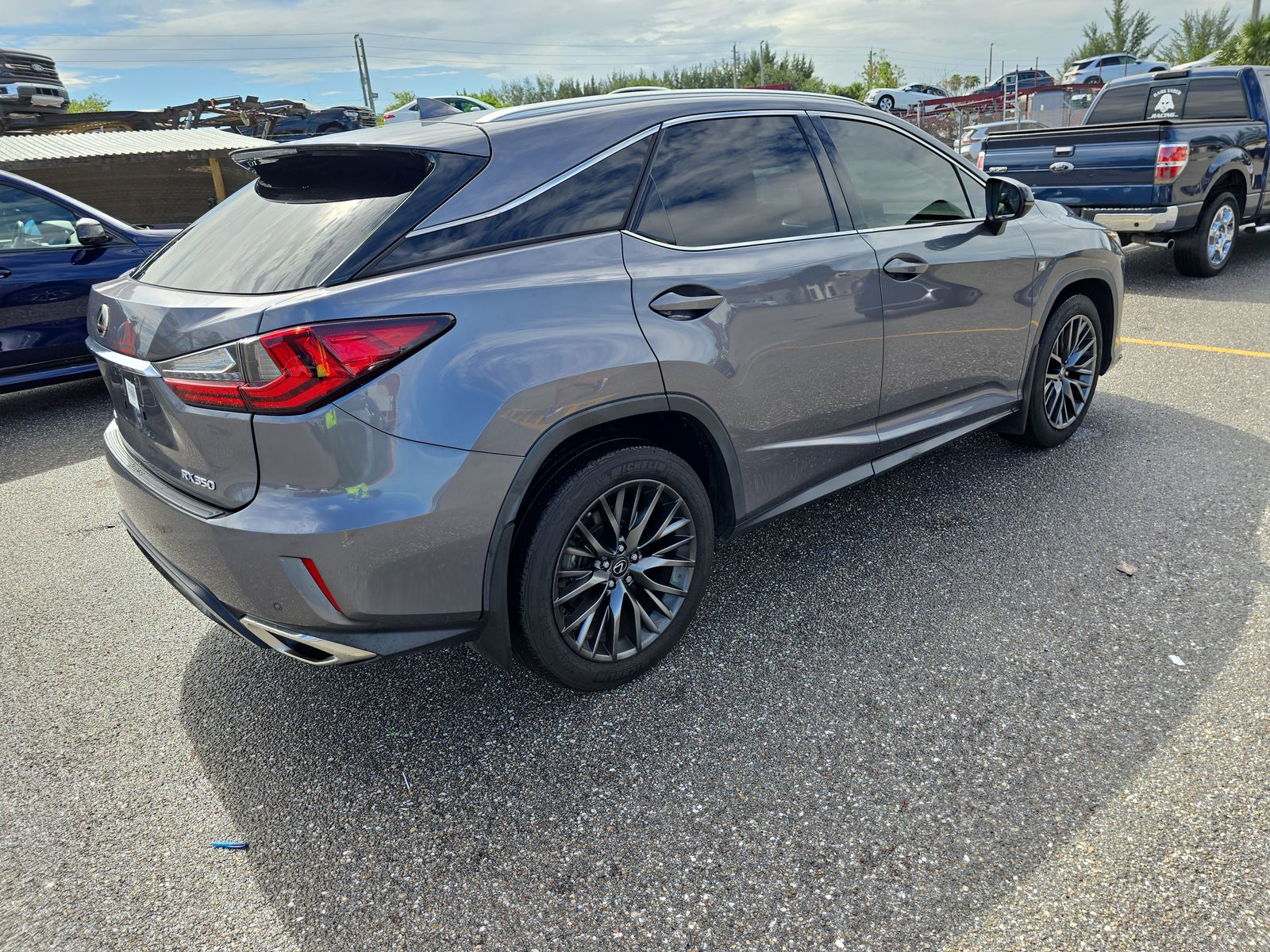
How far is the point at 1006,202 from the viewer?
3.97 metres

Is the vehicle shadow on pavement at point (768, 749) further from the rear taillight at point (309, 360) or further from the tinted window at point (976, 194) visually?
the tinted window at point (976, 194)

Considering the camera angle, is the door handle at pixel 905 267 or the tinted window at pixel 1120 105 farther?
the tinted window at pixel 1120 105

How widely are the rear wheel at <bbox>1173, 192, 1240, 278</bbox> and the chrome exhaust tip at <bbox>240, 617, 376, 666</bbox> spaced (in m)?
9.14

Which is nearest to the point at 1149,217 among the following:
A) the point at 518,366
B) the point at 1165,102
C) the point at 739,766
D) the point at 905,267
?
the point at 1165,102

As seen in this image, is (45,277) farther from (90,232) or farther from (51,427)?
(51,427)

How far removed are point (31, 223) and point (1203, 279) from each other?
33.5ft

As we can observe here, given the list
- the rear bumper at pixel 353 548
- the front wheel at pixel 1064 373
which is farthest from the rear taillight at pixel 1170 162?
the rear bumper at pixel 353 548

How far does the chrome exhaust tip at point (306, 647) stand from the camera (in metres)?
2.33

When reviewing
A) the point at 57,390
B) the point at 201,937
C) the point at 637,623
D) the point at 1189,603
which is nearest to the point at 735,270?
the point at 637,623

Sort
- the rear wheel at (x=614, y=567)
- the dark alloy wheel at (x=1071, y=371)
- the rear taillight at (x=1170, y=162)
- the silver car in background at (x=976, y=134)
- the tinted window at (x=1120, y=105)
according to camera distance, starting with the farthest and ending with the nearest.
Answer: the silver car in background at (x=976, y=134) → the tinted window at (x=1120, y=105) → the rear taillight at (x=1170, y=162) → the dark alloy wheel at (x=1071, y=371) → the rear wheel at (x=614, y=567)

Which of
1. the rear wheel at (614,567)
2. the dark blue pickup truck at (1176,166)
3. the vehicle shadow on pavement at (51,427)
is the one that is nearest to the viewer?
the rear wheel at (614,567)

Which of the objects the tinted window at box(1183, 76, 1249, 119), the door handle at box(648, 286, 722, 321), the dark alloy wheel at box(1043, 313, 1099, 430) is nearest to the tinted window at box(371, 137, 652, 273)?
the door handle at box(648, 286, 722, 321)

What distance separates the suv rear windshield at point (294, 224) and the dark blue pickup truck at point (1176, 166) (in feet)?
25.5

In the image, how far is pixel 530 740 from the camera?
2.72 meters
